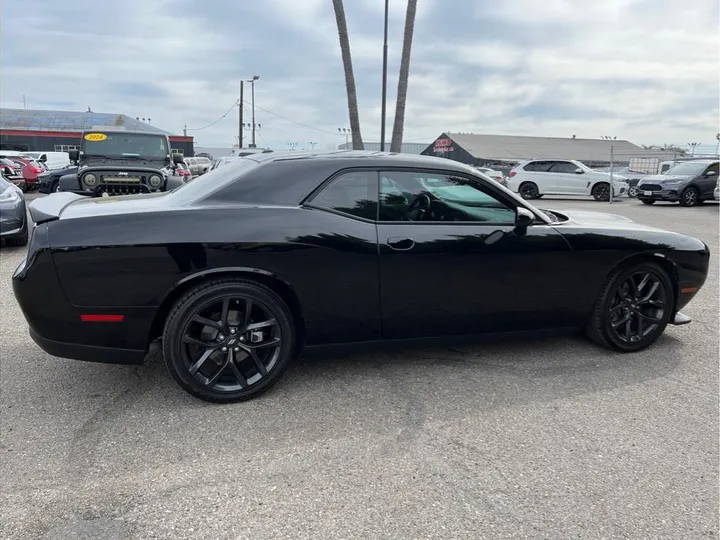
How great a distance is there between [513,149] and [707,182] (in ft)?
109

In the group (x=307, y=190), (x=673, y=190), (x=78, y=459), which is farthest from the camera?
(x=673, y=190)

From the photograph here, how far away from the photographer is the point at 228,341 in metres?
3.08

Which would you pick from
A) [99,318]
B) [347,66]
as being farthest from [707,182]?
[99,318]

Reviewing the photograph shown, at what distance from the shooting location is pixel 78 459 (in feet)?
8.33

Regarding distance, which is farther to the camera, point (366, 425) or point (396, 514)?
point (366, 425)

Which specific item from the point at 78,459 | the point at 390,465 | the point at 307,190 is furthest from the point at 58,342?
the point at 390,465

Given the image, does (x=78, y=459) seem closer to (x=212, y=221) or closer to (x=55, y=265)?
(x=55, y=265)

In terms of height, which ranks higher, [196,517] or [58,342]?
[58,342]

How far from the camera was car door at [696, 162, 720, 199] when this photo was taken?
57.6 feet

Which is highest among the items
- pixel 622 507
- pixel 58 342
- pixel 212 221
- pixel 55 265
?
pixel 212 221

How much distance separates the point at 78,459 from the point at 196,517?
781 millimetres

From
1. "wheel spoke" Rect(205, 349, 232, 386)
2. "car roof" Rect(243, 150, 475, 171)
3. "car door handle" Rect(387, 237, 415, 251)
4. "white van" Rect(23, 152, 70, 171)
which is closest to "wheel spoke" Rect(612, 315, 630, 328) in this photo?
"car roof" Rect(243, 150, 475, 171)

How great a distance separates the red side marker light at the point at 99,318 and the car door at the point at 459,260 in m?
1.50

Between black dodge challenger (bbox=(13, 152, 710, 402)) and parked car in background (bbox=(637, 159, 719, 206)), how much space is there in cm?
1602
